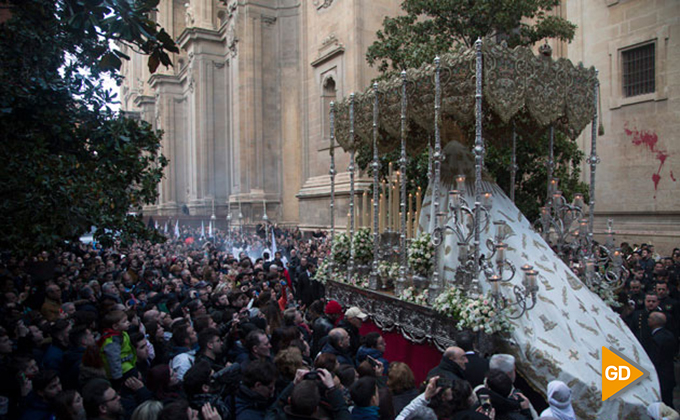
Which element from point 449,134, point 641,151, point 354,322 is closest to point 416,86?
point 449,134

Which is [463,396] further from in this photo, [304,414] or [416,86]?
[416,86]

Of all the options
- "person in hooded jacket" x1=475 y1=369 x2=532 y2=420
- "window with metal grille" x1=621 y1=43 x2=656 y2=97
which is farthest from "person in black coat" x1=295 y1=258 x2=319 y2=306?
"window with metal grille" x1=621 y1=43 x2=656 y2=97

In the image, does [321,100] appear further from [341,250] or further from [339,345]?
[339,345]

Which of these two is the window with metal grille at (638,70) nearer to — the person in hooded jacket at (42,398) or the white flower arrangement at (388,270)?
the white flower arrangement at (388,270)

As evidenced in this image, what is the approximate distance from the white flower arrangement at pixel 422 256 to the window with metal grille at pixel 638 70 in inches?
454

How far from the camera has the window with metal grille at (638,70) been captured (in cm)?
1476

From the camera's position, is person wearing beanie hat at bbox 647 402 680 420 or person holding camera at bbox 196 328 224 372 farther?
person holding camera at bbox 196 328 224 372

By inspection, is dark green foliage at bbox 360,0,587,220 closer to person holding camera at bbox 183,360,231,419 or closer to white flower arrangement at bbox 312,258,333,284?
white flower arrangement at bbox 312,258,333,284

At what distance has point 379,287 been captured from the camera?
8.69 metres

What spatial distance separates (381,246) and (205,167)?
2883 centimetres

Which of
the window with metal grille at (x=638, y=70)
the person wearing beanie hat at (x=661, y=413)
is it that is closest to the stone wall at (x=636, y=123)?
the window with metal grille at (x=638, y=70)

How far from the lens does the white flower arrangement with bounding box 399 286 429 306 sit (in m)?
7.04

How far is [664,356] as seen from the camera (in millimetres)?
6191

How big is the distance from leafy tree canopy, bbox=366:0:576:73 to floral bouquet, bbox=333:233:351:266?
14.6ft
